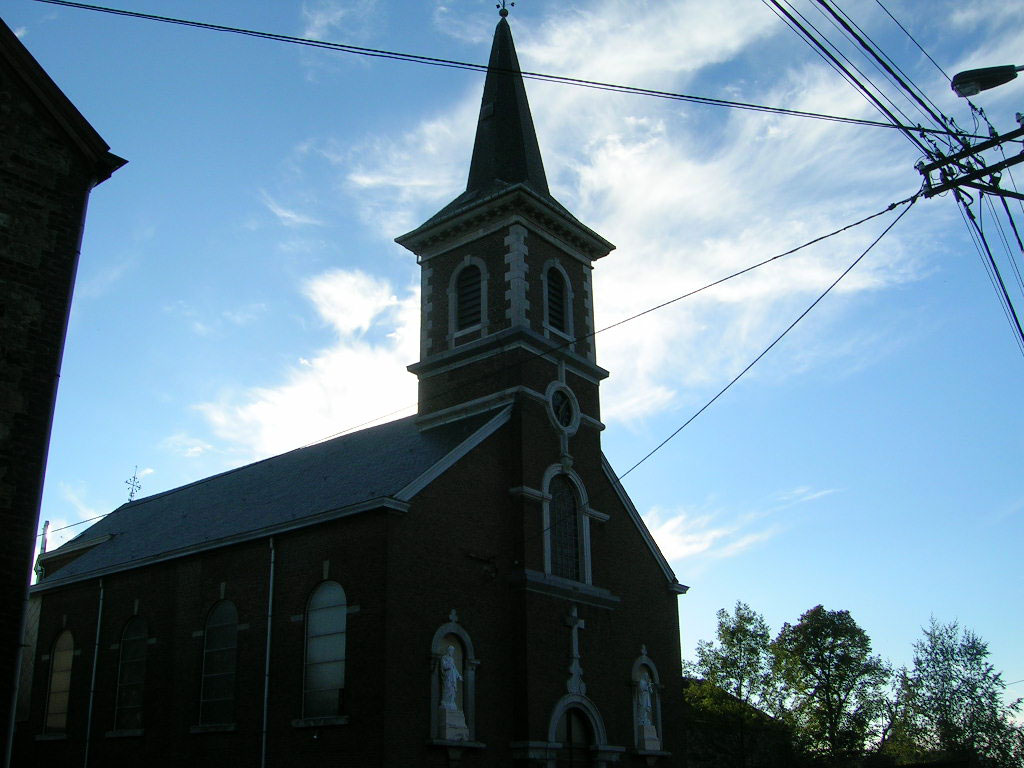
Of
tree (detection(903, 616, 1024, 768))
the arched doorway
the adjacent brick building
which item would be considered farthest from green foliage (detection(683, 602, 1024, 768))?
the adjacent brick building

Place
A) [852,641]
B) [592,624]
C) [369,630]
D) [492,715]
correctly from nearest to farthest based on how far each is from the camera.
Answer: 1. [369,630]
2. [492,715]
3. [592,624]
4. [852,641]

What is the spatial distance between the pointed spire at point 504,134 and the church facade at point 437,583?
0.28 ft

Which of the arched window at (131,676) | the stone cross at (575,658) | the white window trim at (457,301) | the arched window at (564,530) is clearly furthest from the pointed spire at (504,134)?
the arched window at (131,676)

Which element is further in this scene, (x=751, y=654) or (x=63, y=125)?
(x=751, y=654)

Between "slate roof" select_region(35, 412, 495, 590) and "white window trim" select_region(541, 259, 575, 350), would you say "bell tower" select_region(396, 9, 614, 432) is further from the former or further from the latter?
"slate roof" select_region(35, 412, 495, 590)

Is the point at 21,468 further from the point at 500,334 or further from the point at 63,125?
the point at 500,334

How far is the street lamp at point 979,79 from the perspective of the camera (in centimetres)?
1144

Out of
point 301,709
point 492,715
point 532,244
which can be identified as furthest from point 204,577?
point 532,244

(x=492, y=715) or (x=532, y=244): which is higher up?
(x=532, y=244)

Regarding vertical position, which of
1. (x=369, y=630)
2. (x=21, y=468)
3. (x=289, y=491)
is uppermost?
(x=289, y=491)

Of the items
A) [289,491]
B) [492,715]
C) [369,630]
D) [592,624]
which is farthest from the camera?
[289,491]

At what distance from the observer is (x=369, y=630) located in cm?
1992

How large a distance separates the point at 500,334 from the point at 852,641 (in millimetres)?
33570

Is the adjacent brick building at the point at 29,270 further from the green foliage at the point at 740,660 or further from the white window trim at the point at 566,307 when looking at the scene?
the green foliage at the point at 740,660
